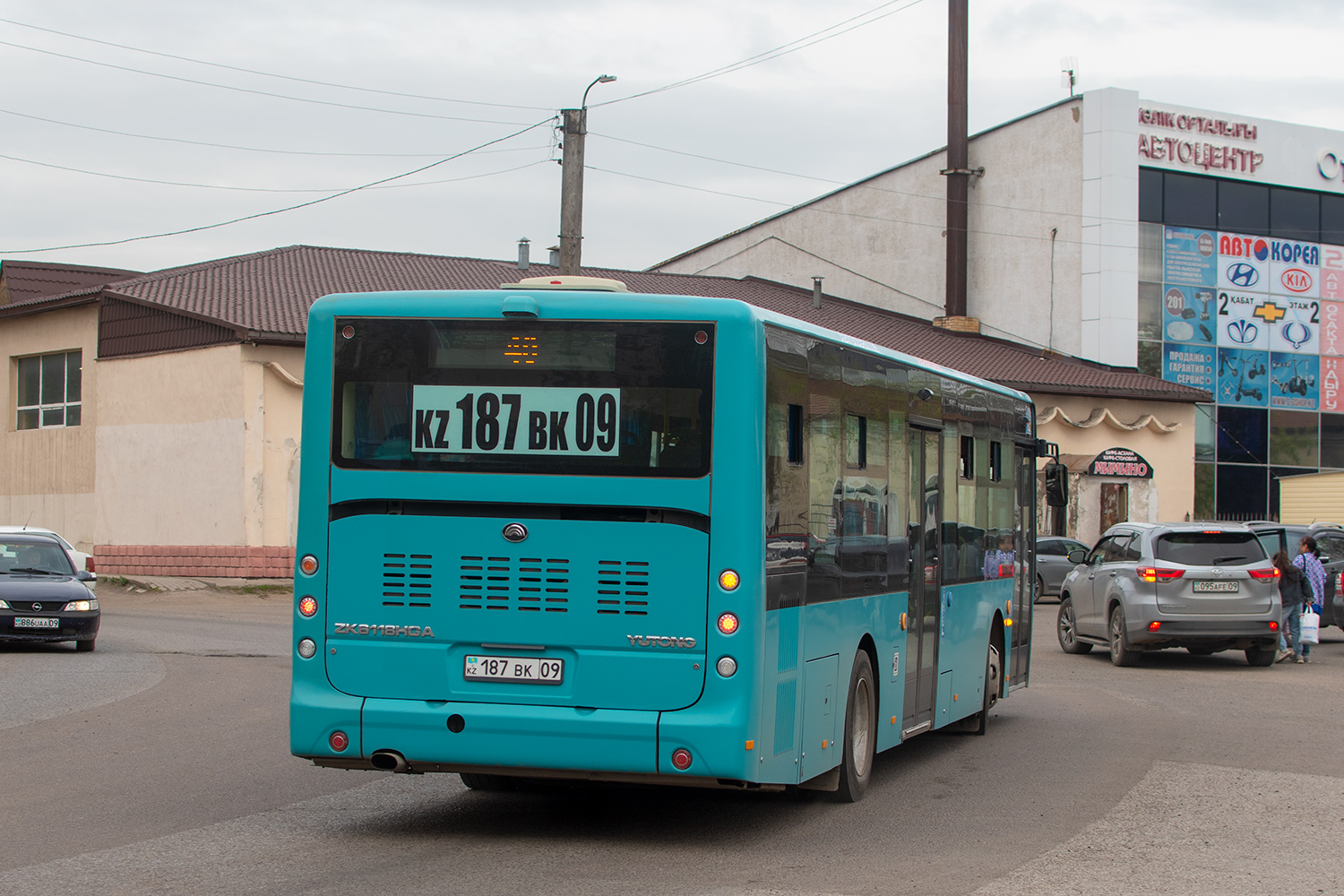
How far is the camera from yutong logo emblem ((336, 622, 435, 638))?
8.05 meters

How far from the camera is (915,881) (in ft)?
23.8

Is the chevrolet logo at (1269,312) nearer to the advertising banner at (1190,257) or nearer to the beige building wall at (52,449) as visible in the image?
the advertising banner at (1190,257)

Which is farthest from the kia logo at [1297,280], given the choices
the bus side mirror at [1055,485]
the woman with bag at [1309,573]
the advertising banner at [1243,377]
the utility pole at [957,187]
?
the bus side mirror at [1055,485]

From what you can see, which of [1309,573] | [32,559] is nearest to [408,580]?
[32,559]

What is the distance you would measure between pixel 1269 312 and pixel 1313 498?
6.91 metres

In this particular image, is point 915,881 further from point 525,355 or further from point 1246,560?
point 1246,560

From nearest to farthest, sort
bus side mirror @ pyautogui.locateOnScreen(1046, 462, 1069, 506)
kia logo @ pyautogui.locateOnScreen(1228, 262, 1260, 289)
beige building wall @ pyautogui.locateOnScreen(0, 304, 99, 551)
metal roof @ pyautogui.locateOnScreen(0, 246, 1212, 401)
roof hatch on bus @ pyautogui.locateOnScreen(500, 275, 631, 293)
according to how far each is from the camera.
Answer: roof hatch on bus @ pyautogui.locateOnScreen(500, 275, 631, 293), bus side mirror @ pyautogui.locateOnScreen(1046, 462, 1069, 506), metal roof @ pyautogui.locateOnScreen(0, 246, 1212, 401), beige building wall @ pyautogui.locateOnScreen(0, 304, 99, 551), kia logo @ pyautogui.locateOnScreen(1228, 262, 1260, 289)

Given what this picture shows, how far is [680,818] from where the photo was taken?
905 centimetres

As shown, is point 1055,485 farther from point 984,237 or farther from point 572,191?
point 984,237

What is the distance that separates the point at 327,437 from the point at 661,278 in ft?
134

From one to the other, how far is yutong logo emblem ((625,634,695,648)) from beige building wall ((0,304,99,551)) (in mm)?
31967

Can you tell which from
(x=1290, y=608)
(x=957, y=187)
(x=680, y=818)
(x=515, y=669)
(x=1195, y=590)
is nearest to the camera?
(x=515, y=669)

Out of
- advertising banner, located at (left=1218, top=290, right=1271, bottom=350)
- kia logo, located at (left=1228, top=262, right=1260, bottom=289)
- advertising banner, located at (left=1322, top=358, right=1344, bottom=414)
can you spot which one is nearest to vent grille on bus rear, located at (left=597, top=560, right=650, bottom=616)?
Result: advertising banner, located at (left=1218, top=290, right=1271, bottom=350)

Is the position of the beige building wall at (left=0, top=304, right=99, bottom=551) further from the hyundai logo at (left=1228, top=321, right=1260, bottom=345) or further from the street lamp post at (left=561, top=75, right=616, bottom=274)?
the hyundai logo at (left=1228, top=321, right=1260, bottom=345)
